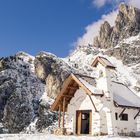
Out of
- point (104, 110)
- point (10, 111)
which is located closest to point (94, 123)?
point (104, 110)

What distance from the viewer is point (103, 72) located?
109 ft

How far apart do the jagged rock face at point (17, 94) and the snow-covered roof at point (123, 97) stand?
106321mm

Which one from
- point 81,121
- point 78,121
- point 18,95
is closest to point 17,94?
point 18,95

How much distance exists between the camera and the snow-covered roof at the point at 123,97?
112ft

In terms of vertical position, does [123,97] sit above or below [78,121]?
above

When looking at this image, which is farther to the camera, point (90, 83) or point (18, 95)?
point (18, 95)

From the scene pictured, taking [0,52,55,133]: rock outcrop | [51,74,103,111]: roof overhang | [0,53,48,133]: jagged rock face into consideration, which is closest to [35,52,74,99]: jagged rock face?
[0,52,55,133]: rock outcrop

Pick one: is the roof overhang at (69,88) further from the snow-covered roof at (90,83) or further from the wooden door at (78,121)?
the wooden door at (78,121)

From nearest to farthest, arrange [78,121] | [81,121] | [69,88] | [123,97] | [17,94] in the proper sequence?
[78,121], [69,88], [81,121], [123,97], [17,94]

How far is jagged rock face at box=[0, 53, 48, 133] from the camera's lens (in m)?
153

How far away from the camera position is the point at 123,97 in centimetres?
3609

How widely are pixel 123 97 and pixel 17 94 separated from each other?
13378 cm

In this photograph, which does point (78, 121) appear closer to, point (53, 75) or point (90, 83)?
point (90, 83)

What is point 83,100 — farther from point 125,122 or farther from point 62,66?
point 62,66
